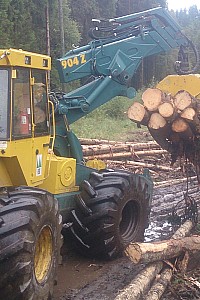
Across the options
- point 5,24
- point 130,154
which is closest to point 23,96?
point 130,154

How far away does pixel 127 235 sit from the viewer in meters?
8.08

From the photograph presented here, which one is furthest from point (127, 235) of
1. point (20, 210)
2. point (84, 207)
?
point (20, 210)

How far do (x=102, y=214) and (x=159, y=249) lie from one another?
1.01 m

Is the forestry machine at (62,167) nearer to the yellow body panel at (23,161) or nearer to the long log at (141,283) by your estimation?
the yellow body panel at (23,161)

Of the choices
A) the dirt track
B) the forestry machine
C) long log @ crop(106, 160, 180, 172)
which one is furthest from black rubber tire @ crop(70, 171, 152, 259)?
long log @ crop(106, 160, 180, 172)

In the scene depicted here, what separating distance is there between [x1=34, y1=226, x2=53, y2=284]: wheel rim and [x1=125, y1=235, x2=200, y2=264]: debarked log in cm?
132

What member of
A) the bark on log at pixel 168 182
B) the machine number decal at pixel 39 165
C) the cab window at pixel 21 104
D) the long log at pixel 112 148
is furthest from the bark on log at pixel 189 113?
the long log at pixel 112 148

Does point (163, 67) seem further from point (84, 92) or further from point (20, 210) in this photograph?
point (20, 210)

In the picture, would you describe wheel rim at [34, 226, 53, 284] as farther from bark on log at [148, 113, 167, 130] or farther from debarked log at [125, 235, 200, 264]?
bark on log at [148, 113, 167, 130]

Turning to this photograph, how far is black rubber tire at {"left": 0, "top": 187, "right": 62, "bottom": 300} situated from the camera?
4.77 meters

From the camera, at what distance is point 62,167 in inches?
277

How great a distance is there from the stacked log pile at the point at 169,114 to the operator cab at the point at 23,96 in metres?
1.96

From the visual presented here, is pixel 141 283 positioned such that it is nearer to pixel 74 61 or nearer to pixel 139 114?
pixel 139 114

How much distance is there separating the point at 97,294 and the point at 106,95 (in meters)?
3.54
